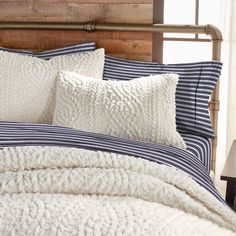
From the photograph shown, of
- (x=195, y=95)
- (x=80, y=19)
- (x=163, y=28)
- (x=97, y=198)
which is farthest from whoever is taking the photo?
(x=80, y=19)

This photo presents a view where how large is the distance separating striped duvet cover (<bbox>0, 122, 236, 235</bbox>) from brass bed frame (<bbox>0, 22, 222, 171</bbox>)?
1071 mm

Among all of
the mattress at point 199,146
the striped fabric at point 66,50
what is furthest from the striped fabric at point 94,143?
the striped fabric at point 66,50

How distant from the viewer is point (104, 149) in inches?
63.9

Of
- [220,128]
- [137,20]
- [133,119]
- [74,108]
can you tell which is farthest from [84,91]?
[220,128]

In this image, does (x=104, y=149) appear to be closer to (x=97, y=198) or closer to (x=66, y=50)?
(x=97, y=198)

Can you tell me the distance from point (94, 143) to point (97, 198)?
13.1 inches

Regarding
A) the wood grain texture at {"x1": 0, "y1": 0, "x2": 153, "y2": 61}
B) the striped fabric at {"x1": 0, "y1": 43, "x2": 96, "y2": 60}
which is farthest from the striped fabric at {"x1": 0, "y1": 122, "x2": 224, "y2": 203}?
the wood grain texture at {"x1": 0, "y1": 0, "x2": 153, "y2": 61}

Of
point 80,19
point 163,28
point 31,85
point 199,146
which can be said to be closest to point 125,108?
point 199,146

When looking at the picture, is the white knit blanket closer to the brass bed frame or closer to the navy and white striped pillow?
the navy and white striped pillow

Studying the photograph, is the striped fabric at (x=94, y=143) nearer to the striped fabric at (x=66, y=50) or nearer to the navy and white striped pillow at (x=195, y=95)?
the navy and white striped pillow at (x=195, y=95)

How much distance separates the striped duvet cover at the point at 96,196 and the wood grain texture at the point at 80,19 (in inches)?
47.6

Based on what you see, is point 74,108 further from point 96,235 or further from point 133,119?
point 96,235

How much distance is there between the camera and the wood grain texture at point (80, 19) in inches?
106

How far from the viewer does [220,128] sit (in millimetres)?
2650
